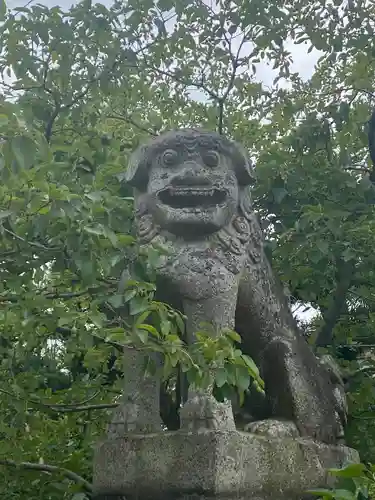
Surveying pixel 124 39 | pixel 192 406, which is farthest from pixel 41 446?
pixel 124 39

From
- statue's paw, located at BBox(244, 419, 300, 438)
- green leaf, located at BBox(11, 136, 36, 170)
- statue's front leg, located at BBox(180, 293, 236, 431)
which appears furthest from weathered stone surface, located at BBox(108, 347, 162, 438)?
green leaf, located at BBox(11, 136, 36, 170)

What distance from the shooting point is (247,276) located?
136 inches

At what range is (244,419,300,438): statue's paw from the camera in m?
3.21

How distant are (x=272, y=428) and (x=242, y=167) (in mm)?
1186

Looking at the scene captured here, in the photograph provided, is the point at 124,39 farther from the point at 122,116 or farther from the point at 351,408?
the point at 351,408

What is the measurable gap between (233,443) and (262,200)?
8.27 feet

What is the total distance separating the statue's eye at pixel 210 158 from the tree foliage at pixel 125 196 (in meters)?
0.43

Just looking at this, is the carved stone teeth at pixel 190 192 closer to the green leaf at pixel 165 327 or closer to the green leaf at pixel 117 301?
the green leaf at pixel 117 301

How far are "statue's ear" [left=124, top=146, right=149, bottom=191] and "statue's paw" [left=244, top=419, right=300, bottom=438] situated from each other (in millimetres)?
1188

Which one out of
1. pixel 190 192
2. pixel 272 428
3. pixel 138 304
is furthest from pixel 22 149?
pixel 272 428

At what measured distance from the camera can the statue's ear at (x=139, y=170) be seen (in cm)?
347

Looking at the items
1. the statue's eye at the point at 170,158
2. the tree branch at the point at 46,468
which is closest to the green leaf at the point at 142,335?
the statue's eye at the point at 170,158

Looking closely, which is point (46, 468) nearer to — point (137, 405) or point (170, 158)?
point (137, 405)

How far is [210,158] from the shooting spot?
11.2ft
